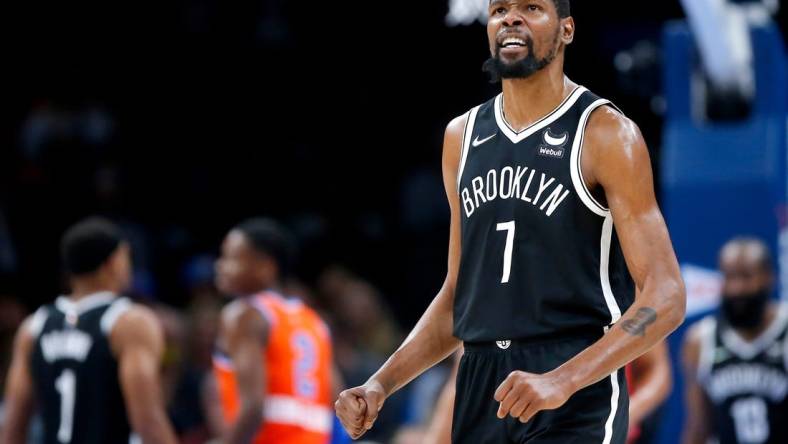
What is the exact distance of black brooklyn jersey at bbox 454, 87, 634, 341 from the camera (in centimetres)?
408

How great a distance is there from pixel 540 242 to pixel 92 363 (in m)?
3.18

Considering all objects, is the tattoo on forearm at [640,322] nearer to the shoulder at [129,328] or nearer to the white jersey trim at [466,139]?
the white jersey trim at [466,139]

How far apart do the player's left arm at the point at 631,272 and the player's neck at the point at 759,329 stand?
4.45 m

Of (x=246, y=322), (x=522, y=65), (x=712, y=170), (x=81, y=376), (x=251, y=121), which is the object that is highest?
(x=251, y=121)

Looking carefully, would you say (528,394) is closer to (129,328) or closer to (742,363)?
(129,328)

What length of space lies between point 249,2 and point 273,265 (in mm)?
8810

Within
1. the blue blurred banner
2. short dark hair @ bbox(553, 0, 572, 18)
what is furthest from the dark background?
short dark hair @ bbox(553, 0, 572, 18)

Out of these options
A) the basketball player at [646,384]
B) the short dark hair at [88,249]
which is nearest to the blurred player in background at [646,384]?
the basketball player at [646,384]

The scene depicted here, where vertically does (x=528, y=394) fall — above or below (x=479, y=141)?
below

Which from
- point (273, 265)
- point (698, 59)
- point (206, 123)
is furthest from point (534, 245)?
point (206, 123)

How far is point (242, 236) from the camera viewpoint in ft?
25.2

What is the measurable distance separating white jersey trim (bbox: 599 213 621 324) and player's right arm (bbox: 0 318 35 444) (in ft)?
12.0

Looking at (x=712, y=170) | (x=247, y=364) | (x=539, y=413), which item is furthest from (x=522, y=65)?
(x=712, y=170)

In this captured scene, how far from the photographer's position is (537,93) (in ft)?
13.9
